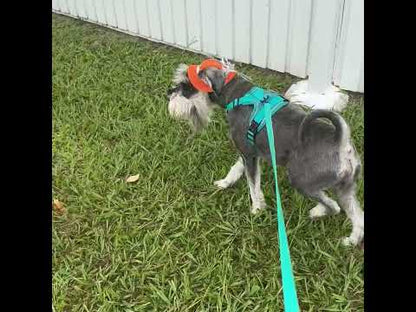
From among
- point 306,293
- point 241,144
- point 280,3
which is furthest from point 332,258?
point 280,3

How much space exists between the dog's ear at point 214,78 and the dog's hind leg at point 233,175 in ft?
2.02

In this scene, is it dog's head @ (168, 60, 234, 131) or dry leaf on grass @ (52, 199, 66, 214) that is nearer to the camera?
dog's head @ (168, 60, 234, 131)

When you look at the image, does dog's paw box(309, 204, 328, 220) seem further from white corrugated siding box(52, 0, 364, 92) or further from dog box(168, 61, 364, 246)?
white corrugated siding box(52, 0, 364, 92)

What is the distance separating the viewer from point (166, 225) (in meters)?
3.71

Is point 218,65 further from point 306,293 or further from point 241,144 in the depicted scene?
point 306,293

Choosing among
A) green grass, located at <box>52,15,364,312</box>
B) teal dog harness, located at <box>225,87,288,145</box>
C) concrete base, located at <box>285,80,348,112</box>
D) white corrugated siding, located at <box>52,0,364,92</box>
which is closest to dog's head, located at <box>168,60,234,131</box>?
teal dog harness, located at <box>225,87,288,145</box>

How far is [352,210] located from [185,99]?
4.53 feet

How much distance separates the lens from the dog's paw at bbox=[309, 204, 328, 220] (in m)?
3.56

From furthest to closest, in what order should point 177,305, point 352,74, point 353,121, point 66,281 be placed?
point 352,74
point 353,121
point 66,281
point 177,305

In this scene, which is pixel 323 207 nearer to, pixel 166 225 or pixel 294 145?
pixel 294 145

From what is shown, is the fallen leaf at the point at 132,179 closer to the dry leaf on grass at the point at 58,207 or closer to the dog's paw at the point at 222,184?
the dry leaf on grass at the point at 58,207

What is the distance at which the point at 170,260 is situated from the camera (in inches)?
135

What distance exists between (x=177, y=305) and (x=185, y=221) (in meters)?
0.73

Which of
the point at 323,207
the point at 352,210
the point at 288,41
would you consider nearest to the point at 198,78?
the point at 323,207
